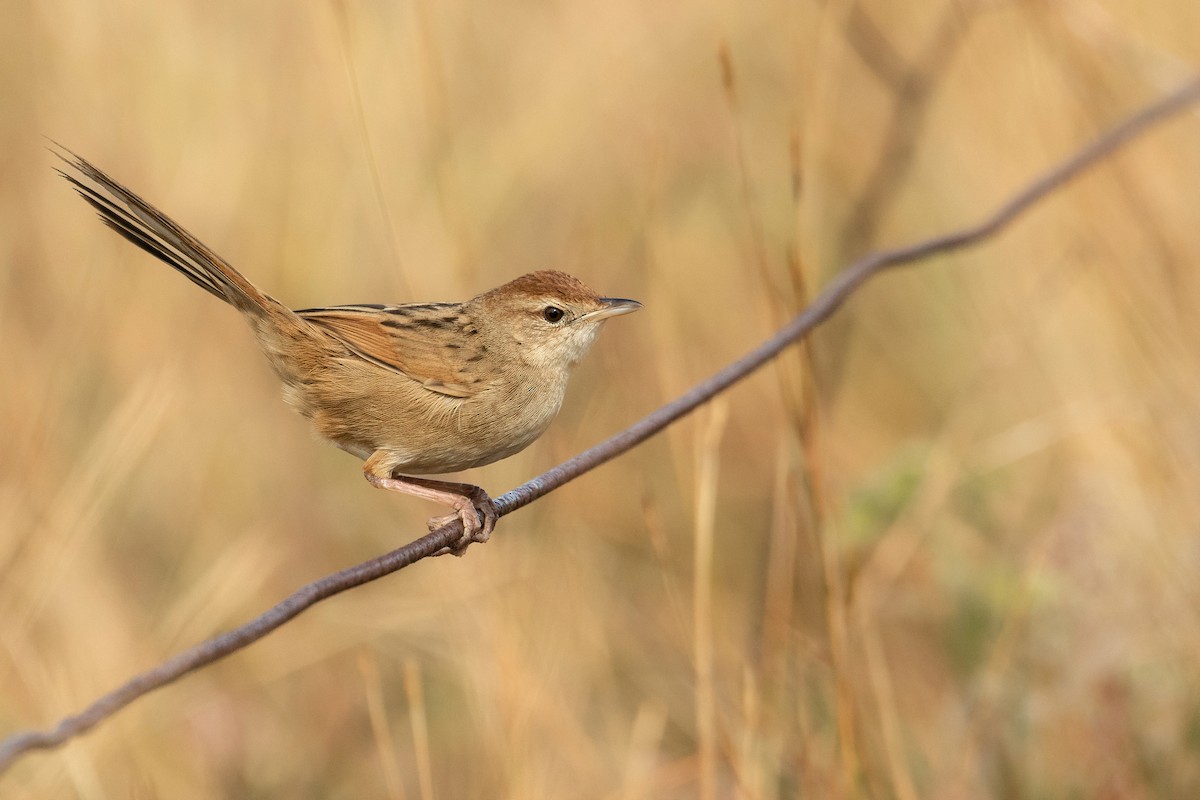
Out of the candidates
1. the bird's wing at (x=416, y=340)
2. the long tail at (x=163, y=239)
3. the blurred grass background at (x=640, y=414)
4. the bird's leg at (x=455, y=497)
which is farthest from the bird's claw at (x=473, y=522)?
the long tail at (x=163, y=239)

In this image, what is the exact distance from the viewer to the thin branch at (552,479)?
1354mm

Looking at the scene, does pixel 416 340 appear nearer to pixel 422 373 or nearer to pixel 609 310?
pixel 422 373

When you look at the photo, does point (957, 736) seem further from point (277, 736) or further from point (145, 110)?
point (145, 110)

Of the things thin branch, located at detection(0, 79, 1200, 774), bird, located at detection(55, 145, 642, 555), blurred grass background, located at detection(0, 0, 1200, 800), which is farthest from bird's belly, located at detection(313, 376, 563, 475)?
blurred grass background, located at detection(0, 0, 1200, 800)

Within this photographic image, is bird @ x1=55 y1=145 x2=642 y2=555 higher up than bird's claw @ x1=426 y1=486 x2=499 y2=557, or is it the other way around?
bird @ x1=55 y1=145 x2=642 y2=555

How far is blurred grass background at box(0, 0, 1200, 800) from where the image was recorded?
355cm

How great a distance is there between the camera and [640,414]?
4.29 metres

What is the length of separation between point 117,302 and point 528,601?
215 centimetres

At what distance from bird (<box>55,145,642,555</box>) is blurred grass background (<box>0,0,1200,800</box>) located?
404 millimetres

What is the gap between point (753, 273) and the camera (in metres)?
5.71

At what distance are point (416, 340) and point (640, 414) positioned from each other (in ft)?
5.01

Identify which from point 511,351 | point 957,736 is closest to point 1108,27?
point 957,736

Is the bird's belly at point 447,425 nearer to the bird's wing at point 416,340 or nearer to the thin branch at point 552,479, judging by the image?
the bird's wing at point 416,340

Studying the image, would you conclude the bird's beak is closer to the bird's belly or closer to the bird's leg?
the bird's belly
